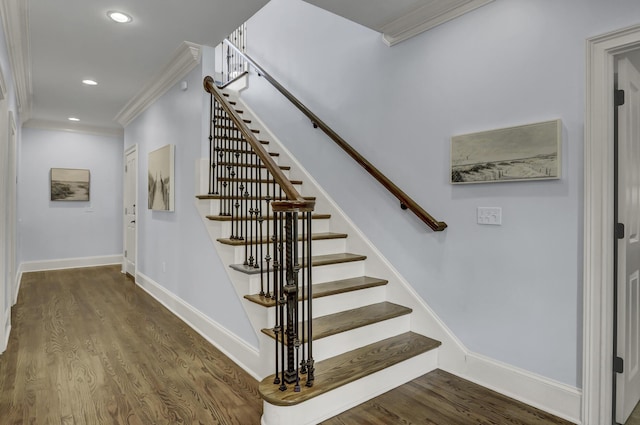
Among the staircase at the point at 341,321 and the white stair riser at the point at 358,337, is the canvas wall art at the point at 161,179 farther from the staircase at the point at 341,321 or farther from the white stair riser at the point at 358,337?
the white stair riser at the point at 358,337

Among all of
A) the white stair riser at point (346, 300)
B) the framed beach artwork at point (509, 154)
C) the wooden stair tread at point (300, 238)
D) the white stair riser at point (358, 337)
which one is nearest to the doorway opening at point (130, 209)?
the wooden stair tread at point (300, 238)

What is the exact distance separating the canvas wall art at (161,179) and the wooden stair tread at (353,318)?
2.43m

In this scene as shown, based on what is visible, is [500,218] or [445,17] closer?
[500,218]

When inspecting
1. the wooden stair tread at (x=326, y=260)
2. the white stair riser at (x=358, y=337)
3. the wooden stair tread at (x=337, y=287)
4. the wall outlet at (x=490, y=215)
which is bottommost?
the white stair riser at (x=358, y=337)

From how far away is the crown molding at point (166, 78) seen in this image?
11.5 ft

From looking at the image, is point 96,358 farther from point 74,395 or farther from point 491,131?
point 491,131

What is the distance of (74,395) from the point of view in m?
2.30

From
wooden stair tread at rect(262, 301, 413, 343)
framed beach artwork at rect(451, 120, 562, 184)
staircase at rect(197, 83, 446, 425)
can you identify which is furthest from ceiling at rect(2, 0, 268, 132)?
wooden stair tread at rect(262, 301, 413, 343)

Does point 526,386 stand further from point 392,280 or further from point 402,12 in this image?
point 402,12

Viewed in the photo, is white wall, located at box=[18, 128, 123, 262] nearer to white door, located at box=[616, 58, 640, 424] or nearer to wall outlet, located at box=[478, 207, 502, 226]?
wall outlet, located at box=[478, 207, 502, 226]

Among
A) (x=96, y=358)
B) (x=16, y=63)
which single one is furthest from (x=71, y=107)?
(x=96, y=358)

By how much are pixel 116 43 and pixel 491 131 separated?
3.32m

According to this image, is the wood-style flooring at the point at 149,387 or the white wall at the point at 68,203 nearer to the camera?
the wood-style flooring at the point at 149,387

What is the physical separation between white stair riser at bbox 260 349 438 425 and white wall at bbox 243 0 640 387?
366 mm
